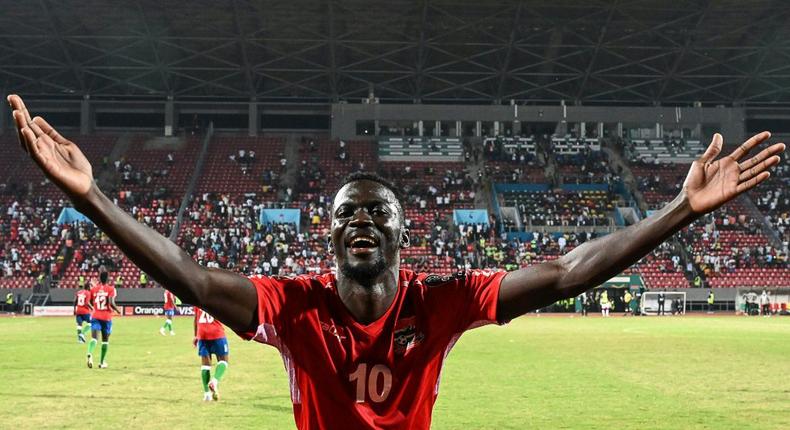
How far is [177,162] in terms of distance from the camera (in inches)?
2566

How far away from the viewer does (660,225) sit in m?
4.04

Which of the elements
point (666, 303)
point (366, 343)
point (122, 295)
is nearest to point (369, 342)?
point (366, 343)

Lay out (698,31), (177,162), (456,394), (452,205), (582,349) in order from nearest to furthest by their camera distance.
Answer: (456,394)
(582,349)
(698,31)
(452,205)
(177,162)

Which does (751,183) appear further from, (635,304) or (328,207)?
(635,304)

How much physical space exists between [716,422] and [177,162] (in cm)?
5597

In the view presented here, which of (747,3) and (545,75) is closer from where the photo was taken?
(747,3)

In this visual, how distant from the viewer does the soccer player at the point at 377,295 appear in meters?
4.05

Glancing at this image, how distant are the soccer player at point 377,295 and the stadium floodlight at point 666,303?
4999 centimetres

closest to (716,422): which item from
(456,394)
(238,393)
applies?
(456,394)

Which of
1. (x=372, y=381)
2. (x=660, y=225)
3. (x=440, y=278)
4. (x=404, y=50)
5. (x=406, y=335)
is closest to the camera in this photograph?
(x=660, y=225)

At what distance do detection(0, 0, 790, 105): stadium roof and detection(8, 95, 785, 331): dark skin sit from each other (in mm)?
48299

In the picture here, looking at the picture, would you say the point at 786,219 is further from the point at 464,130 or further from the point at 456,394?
the point at 456,394

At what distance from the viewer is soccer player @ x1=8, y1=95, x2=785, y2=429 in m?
4.05

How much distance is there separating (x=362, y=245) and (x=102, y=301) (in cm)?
1834
